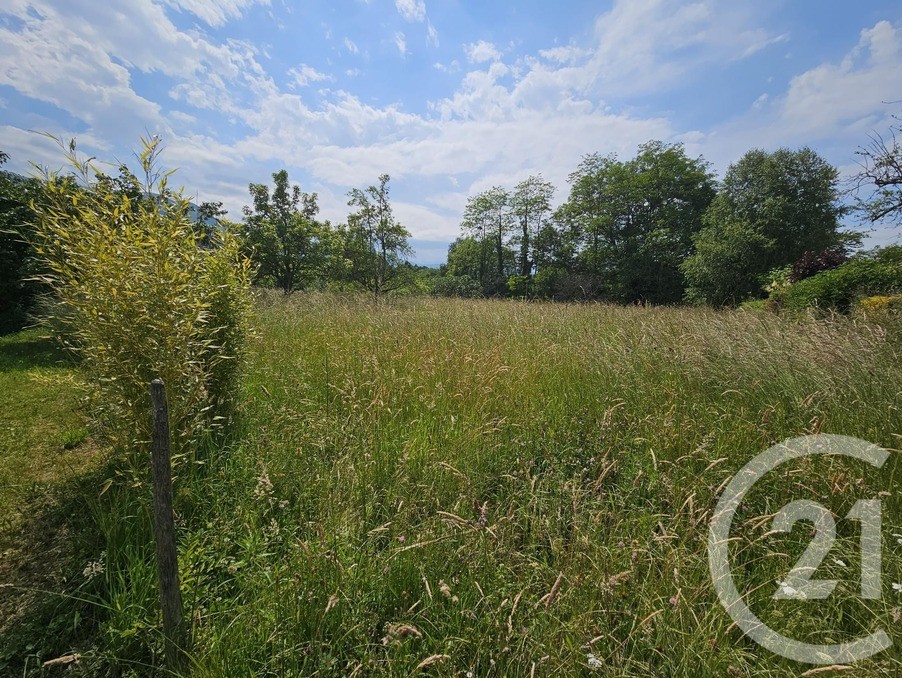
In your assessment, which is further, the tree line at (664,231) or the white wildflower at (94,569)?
the tree line at (664,231)

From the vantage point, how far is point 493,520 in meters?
1.91

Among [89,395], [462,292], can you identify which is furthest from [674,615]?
[462,292]

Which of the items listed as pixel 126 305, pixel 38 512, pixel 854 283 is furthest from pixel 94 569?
pixel 854 283

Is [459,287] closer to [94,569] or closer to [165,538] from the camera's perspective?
[94,569]

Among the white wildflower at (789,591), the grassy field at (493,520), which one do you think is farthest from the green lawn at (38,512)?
the white wildflower at (789,591)

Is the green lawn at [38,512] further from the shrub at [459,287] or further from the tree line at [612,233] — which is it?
the shrub at [459,287]

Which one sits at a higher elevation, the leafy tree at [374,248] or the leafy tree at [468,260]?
the leafy tree at [468,260]

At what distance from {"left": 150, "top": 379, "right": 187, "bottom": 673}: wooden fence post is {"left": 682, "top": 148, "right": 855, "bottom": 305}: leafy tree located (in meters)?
21.4

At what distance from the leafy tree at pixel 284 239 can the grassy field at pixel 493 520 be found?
9.74 metres

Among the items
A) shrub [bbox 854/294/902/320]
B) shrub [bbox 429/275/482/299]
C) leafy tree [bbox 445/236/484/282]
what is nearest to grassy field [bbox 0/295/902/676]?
shrub [bbox 854/294/902/320]

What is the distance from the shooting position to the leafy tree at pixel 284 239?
12508 mm

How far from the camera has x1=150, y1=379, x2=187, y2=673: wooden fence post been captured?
124 centimetres

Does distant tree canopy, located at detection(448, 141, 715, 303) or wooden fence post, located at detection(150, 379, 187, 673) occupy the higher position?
distant tree canopy, located at detection(448, 141, 715, 303)

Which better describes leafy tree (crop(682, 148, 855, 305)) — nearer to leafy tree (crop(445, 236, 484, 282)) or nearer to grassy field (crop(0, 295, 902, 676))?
grassy field (crop(0, 295, 902, 676))
